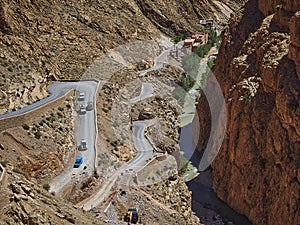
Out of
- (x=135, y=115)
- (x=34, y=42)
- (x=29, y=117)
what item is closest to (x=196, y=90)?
(x=135, y=115)

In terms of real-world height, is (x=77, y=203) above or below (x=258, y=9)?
below

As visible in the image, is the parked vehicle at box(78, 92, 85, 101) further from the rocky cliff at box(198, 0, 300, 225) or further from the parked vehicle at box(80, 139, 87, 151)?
the rocky cliff at box(198, 0, 300, 225)

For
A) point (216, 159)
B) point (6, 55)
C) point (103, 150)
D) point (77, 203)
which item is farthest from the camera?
point (216, 159)

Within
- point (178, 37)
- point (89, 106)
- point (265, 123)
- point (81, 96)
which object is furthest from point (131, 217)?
point (178, 37)

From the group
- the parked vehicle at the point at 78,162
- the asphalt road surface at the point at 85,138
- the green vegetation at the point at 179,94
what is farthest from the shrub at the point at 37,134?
the green vegetation at the point at 179,94

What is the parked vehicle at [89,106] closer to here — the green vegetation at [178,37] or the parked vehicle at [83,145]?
the parked vehicle at [83,145]

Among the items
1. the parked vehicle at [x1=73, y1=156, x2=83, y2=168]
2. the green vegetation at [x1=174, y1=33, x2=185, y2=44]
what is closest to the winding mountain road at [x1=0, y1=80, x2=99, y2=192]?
the parked vehicle at [x1=73, y1=156, x2=83, y2=168]

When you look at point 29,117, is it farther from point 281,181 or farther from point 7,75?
point 281,181
